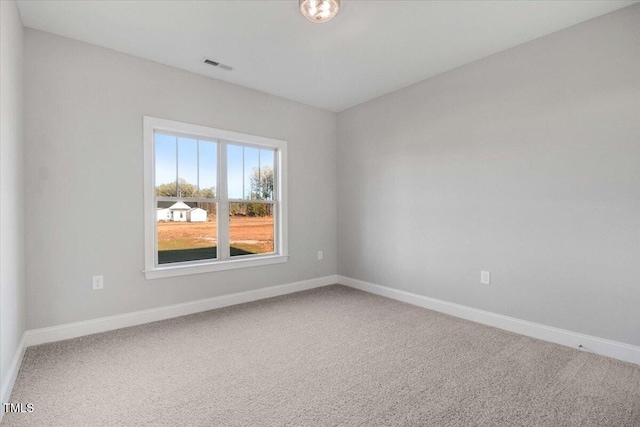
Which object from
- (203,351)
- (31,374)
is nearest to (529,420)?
(203,351)

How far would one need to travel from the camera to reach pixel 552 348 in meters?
2.53

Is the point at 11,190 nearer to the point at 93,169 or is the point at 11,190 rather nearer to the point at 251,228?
the point at 93,169

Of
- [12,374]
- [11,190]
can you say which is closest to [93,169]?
[11,190]

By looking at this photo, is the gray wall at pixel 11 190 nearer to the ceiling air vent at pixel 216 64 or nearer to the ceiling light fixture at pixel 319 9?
the ceiling air vent at pixel 216 64

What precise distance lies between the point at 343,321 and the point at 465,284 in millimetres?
1370

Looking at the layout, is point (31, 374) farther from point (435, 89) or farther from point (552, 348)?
point (435, 89)

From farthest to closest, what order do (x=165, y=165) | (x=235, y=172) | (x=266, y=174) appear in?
1. (x=266, y=174)
2. (x=235, y=172)
3. (x=165, y=165)

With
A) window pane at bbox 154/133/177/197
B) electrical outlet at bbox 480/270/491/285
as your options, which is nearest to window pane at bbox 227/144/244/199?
window pane at bbox 154/133/177/197

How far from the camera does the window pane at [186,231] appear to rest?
337 cm

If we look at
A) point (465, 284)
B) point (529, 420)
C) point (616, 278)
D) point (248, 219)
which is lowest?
point (529, 420)

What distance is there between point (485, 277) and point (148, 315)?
347 centimetres

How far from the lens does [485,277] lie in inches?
123

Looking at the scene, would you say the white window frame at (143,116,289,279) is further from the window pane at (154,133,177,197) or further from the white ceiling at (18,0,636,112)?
the white ceiling at (18,0,636,112)

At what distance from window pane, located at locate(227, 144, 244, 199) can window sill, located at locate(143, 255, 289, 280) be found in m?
0.84
